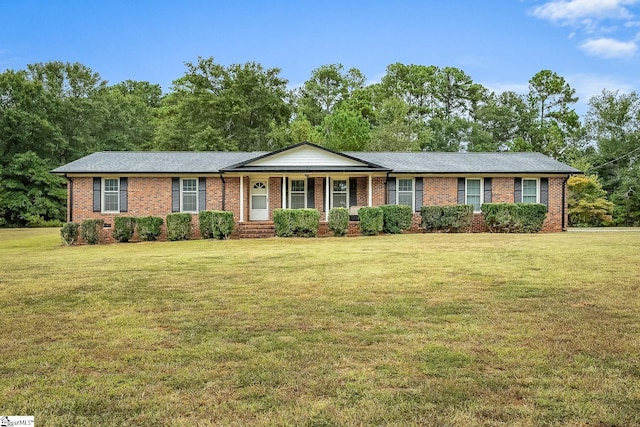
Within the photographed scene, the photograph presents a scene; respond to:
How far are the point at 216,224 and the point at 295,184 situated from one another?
5.51 meters

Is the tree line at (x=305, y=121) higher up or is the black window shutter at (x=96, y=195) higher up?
the tree line at (x=305, y=121)

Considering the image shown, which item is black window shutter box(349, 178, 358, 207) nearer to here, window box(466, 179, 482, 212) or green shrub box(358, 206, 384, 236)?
green shrub box(358, 206, 384, 236)

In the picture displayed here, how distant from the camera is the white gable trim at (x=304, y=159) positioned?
20706 mm

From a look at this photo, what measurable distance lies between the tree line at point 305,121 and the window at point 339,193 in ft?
29.8

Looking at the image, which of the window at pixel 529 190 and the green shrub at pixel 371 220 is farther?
the window at pixel 529 190

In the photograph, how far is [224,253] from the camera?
12.4 meters

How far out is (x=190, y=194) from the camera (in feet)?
68.4

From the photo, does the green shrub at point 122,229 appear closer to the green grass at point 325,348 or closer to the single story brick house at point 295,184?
the single story brick house at point 295,184

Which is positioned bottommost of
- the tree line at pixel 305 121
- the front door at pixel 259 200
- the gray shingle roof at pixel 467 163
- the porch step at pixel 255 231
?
the porch step at pixel 255 231

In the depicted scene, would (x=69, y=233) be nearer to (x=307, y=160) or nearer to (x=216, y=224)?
(x=216, y=224)

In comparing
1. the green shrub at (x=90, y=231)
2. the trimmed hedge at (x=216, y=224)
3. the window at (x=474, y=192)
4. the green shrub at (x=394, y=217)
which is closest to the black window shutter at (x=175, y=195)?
the trimmed hedge at (x=216, y=224)

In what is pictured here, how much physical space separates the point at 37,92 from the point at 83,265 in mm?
31086

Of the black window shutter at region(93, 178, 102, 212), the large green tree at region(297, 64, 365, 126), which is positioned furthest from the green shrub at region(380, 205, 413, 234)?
the large green tree at region(297, 64, 365, 126)

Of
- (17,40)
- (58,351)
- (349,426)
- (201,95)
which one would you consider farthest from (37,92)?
(349,426)
